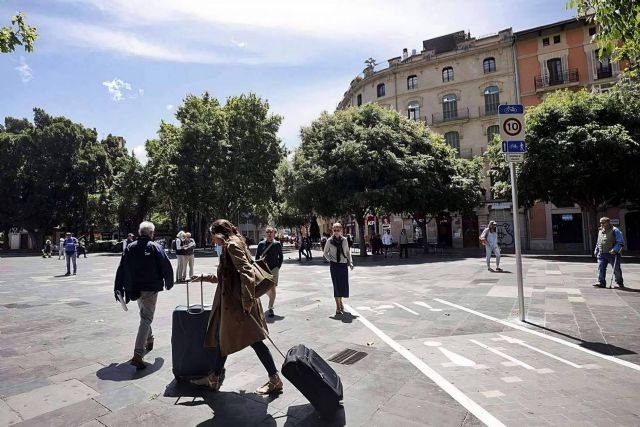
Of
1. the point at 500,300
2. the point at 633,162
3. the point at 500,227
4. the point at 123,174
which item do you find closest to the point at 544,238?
the point at 500,227

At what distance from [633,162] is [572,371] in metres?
20.3

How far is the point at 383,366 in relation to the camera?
14.9 feet

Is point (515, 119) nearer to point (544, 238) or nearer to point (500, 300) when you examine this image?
point (500, 300)

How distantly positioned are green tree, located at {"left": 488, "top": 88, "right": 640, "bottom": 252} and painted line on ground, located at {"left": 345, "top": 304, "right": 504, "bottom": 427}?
1744cm

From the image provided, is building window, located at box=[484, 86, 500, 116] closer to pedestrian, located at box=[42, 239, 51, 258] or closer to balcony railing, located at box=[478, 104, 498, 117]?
balcony railing, located at box=[478, 104, 498, 117]

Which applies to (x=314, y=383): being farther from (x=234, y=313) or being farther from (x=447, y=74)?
(x=447, y=74)

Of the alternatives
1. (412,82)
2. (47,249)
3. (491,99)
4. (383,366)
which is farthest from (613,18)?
(47,249)

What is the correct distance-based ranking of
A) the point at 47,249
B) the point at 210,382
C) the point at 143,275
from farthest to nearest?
1. the point at 47,249
2. the point at 143,275
3. the point at 210,382

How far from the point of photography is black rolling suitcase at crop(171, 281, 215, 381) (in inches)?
160

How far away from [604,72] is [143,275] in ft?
122

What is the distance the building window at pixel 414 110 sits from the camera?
37438 mm

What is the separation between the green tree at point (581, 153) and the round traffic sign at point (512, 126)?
1427 cm

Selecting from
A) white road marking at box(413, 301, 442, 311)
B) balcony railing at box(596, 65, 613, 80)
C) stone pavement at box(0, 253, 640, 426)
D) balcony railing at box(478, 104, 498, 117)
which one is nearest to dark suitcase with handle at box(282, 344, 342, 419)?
stone pavement at box(0, 253, 640, 426)

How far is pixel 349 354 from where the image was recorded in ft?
16.5
